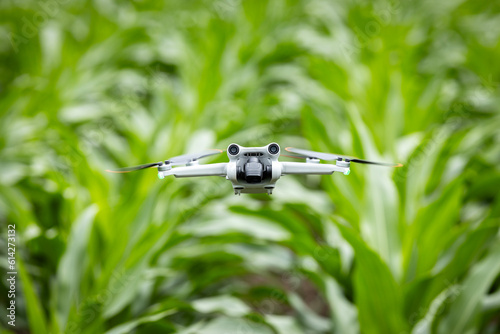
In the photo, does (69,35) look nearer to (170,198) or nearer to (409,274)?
(170,198)

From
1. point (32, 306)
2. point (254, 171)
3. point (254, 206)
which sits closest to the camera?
point (254, 171)

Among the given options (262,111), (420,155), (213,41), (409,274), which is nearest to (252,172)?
(409,274)

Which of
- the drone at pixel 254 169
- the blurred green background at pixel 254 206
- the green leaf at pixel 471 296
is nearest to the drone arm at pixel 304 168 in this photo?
the drone at pixel 254 169

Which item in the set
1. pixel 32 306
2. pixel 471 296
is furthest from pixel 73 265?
pixel 471 296

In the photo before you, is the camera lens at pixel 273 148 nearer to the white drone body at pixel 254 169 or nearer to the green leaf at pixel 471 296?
the white drone body at pixel 254 169

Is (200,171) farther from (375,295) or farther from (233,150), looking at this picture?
(375,295)
